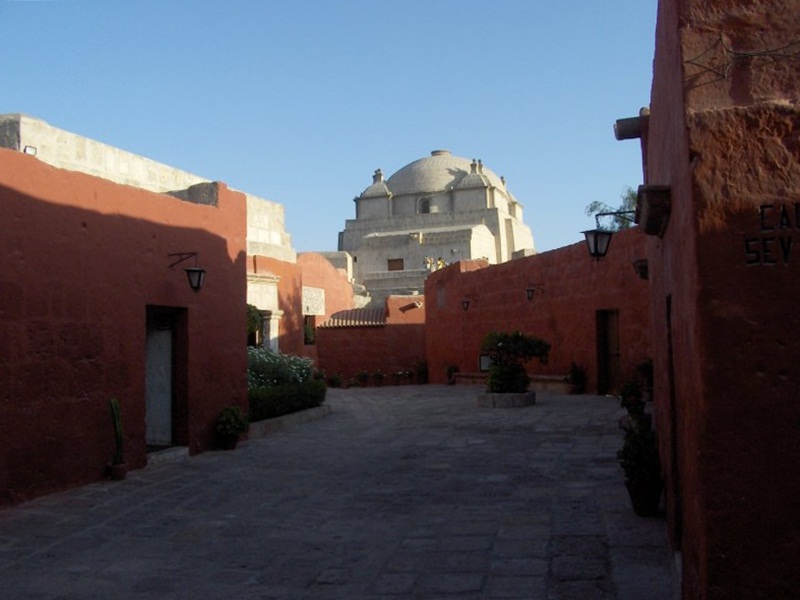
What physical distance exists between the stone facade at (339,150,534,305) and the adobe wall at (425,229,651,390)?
48.7 feet

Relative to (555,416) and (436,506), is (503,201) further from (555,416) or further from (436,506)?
(436,506)

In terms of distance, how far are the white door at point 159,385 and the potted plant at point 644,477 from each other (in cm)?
618

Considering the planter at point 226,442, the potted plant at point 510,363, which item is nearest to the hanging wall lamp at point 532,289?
→ the potted plant at point 510,363

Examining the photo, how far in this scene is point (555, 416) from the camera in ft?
41.0

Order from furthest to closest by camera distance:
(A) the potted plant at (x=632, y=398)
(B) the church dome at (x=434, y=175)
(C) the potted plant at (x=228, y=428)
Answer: (B) the church dome at (x=434, y=175)
(C) the potted plant at (x=228, y=428)
(A) the potted plant at (x=632, y=398)

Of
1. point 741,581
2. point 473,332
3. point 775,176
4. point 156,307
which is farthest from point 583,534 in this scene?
point 473,332

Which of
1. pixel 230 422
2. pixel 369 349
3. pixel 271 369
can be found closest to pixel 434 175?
pixel 369 349

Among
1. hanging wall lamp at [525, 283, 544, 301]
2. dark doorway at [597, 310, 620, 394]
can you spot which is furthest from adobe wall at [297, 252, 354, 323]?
dark doorway at [597, 310, 620, 394]

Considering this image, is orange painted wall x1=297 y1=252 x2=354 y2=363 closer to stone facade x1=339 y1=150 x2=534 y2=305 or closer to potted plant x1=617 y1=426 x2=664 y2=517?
stone facade x1=339 y1=150 x2=534 y2=305

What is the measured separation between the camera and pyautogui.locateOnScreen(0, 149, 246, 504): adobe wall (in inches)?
283

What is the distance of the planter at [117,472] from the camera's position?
27.1 feet

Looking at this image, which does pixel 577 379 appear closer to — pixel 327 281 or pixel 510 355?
pixel 510 355

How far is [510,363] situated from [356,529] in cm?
923

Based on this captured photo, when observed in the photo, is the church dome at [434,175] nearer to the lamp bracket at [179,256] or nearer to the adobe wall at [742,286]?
the lamp bracket at [179,256]
